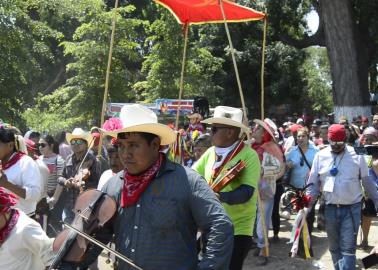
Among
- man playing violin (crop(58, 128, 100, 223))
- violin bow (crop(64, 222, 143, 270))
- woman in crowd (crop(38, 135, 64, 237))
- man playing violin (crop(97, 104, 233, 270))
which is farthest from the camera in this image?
woman in crowd (crop(38, 135, 64, 237))

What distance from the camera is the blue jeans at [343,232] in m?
6.04

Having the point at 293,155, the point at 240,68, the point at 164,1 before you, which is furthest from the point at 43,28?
the point at 240,68

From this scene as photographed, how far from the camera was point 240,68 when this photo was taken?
28.3 meters

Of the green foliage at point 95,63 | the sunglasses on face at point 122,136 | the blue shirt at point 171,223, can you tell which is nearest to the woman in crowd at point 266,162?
the sunglasses on face at point 122,136

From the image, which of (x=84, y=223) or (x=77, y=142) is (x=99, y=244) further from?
(x=77, y=142)

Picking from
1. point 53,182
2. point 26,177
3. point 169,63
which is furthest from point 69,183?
point 169,63

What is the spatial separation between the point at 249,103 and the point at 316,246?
21.7 m

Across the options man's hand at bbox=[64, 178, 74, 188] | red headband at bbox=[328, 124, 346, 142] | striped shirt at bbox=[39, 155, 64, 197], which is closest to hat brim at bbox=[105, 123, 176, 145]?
red headband at bbox=[328, 124, 346, 142]

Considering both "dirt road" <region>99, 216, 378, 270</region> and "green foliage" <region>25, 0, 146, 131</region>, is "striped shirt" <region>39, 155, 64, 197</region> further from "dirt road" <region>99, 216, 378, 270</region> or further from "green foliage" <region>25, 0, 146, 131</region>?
"green foliage" <region>25, 0, 146, 131</region>

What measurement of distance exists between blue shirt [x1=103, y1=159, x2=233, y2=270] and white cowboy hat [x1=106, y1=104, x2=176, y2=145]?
26 centimetres

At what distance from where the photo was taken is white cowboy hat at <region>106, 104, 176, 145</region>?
2998 mm

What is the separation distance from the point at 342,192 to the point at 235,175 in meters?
1.80

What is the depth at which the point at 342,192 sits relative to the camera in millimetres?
6113

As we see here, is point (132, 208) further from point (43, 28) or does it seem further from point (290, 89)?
point (290, 89)
